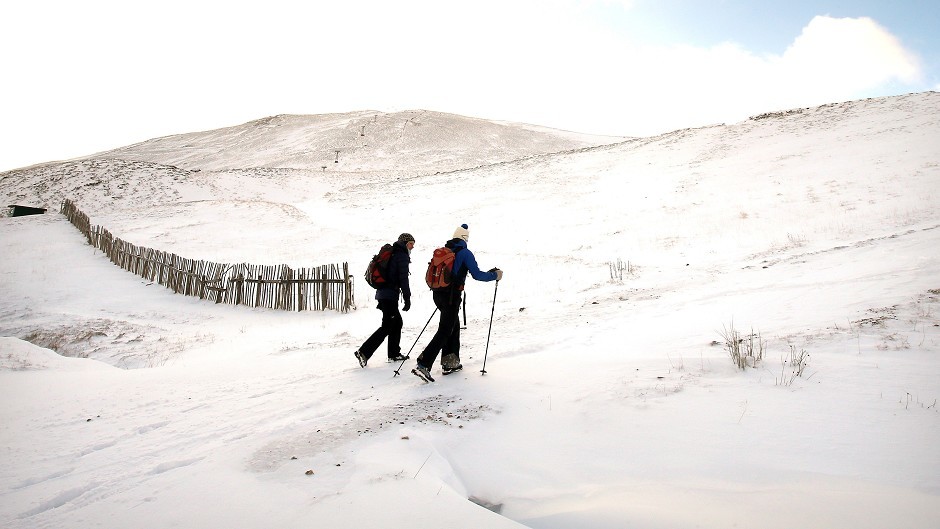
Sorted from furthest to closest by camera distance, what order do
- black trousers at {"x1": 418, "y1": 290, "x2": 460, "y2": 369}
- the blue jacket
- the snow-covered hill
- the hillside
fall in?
1. the hillside
2. black trousers at {"x1": 418, "y1": 290, "x2": 460, "y2": 369}
3. the blue jacket
4. the snow-covered hill

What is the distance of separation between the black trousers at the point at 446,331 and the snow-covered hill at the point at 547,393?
13.5 inches

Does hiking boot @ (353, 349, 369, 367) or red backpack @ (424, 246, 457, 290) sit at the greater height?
red backpack @ (424, 246, 457, 290)

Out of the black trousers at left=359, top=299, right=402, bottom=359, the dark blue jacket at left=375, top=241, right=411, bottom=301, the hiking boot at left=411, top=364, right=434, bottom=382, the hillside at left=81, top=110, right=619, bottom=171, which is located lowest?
the hiking boot at left=411, top=364, right=434, bottom=382

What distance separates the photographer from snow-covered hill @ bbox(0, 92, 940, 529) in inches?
108

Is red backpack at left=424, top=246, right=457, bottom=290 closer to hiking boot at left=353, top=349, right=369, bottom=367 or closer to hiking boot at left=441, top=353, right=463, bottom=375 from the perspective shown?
hiking boot at left=441, top=353, right=463, bottom=375

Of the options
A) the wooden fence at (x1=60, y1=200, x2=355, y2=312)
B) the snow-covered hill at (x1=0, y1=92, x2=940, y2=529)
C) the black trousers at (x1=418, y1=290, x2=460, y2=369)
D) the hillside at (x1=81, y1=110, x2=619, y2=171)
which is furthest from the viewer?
the hillside at (x1=81, y1=110, x2=619, y2=171)

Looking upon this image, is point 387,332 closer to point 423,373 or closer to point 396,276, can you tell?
point 396,276

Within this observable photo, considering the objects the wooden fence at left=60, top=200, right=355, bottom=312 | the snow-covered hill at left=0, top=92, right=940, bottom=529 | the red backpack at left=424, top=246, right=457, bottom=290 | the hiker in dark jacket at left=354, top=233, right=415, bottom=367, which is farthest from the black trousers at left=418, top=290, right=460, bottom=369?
the wooden fence at left=60, top=200, right=355, bottom=312

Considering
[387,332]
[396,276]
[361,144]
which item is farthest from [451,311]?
[361,144]

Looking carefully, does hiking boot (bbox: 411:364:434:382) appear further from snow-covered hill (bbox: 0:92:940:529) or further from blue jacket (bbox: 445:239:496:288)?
blue jacket (bbox: 445:239:496:288)

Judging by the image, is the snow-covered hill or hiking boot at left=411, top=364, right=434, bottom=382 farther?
hiking boot at left=411, top=364, right=434, bottom=382

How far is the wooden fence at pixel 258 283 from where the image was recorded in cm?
1126

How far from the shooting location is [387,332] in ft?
20.0

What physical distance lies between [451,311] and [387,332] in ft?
3.80
